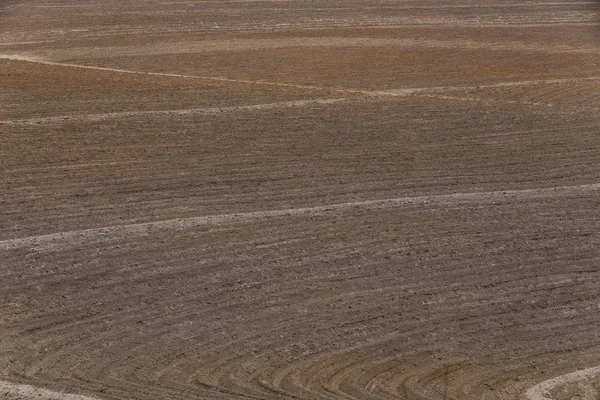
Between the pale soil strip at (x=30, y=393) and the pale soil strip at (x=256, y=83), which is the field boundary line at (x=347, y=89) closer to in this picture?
the pale soil strip at (x=256, y=83)

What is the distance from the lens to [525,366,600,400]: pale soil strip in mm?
13531

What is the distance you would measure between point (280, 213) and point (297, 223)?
48cm

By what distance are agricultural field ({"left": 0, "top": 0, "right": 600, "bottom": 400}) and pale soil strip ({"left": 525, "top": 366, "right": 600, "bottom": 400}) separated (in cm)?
5

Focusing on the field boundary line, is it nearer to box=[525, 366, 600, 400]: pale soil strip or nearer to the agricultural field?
the agricultural field

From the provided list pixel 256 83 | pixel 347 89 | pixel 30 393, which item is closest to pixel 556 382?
pixel 30 393

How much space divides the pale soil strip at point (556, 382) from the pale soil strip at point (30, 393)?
196 inches

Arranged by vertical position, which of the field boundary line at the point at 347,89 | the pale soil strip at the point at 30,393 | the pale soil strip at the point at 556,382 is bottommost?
the pale soil strip at the point at 556,382

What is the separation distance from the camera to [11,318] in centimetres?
1427

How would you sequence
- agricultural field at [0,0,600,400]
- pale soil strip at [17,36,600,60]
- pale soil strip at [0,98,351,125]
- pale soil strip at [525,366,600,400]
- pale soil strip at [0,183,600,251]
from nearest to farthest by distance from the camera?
pale soil strip at [525,366,600,400] → agricultural field at [0,0,600,400] → pale soil strip at [0,183,600,251] → pale soil strip at [0,98,351,125] → pale soil strip at [17,36,600,60]

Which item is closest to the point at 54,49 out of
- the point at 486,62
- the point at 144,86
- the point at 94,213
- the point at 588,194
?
the point at 144,86

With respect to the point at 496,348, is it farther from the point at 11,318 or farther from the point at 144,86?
the point at 144,86

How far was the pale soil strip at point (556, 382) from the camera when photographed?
44.4 ft

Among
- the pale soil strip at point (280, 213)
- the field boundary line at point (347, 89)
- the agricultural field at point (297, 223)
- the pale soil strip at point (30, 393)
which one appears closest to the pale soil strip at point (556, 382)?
the agricultural field at point (297, 223)

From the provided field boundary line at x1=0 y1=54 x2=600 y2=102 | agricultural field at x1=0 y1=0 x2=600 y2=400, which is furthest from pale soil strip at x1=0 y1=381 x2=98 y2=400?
field boundary line at x1=0 y1=54 x2=600 y2=102
